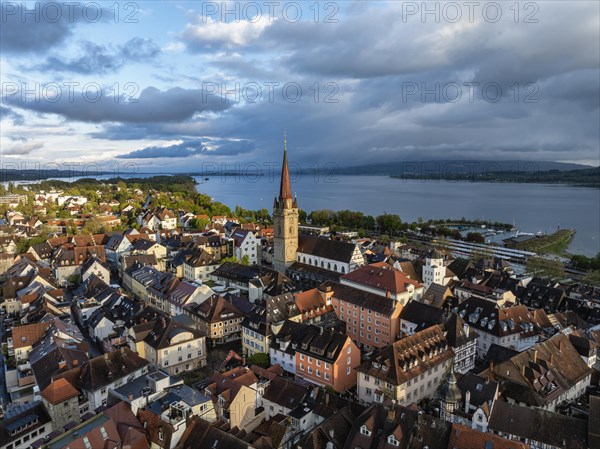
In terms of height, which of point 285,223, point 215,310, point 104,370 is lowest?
point 104,370

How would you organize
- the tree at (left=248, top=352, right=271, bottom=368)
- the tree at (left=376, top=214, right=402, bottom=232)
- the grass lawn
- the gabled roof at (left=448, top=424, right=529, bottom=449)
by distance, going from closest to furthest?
the gabled roof at (left=448, top=424, right=529, bottom=449)
the tree at (left=248, top=352, right=271, bottom=368)
the grass lawn
the tree at (left=376, top=214, right=402, bottom=232)

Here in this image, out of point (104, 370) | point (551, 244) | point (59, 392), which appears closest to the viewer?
point (59, 392)

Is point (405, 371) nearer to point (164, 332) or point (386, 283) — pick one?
point (386, 283)

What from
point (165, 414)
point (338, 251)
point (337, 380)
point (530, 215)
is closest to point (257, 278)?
point (338, 251)

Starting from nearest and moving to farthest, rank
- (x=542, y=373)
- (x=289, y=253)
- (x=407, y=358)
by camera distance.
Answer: (x=542, y=373) → (x=407, y=358) → (x=289, y=253)

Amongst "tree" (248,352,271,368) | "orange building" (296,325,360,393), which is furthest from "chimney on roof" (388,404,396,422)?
"tree" (248,352,271,368)

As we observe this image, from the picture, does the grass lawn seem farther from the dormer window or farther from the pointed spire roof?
the dormer window

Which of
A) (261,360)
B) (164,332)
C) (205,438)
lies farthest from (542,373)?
(164,332)
